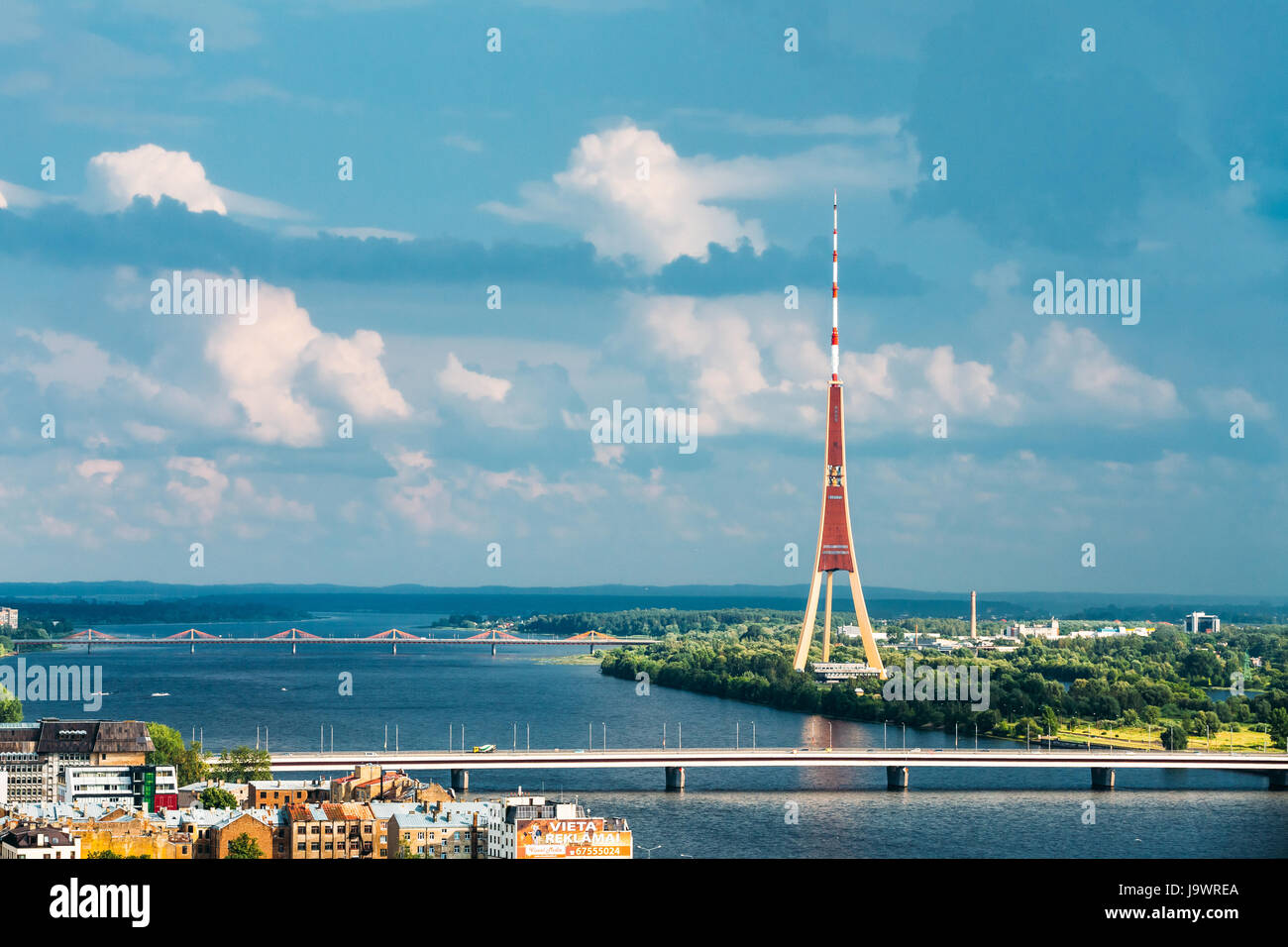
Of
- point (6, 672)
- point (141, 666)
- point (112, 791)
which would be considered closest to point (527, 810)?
point (112, 791)

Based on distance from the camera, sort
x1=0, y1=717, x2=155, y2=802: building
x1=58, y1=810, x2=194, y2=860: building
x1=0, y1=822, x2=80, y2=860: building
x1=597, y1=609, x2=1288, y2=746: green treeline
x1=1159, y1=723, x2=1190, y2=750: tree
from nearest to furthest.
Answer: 1. x1=0, y1=822, x2=80, y2=860: building
2. x1=58, y1=810, x2=194, y2=860: building
3. x1=0, y1=717, x2=155, y2=802: building
4. x1=1159, y1=723, x2=1190, y2=750: tree
5. x1=597, y1=609, x2=1288, y2=746: green treeline

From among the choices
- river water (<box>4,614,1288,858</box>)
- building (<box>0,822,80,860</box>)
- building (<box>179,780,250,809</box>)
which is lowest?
river water (<box>4,614,1288,858</box>)

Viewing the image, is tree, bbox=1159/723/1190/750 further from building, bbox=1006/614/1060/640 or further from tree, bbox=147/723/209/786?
building, bbox=1006/614/1060/640

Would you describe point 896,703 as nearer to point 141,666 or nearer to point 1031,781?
point 1031,781

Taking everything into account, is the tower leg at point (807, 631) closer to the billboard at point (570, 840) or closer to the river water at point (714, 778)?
the river water at point (714, 778)

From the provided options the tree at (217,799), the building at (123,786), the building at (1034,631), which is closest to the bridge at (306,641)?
the building at (1034,631)

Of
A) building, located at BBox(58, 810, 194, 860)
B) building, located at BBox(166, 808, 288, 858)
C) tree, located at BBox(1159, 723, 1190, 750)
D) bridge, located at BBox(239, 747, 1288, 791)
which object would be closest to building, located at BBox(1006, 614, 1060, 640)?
tree, located at BBox(1159, 723, 1190, 750)
